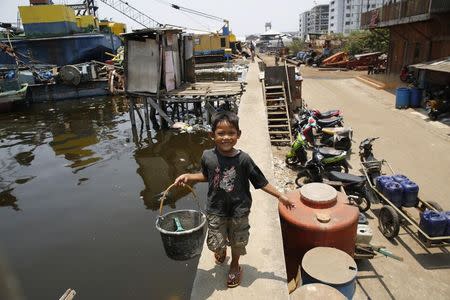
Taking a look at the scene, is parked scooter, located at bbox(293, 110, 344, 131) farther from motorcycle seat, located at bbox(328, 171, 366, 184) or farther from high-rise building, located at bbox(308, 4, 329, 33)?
high-rise building, located at bbox(308, 4, 329, 33)

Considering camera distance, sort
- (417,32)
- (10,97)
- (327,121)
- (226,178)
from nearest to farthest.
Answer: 1. (226,178)
2. (327,121)
3. (417,32)
4. (10,97)

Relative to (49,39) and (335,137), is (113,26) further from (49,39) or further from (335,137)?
(335,137)

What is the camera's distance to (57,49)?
3422 cm

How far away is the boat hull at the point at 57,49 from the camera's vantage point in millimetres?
33531

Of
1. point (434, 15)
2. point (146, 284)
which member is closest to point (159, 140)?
point (146, 284)

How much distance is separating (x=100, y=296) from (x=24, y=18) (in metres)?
36.8

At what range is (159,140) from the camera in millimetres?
16500

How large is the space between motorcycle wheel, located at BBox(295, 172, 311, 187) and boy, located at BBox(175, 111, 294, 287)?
5.02m

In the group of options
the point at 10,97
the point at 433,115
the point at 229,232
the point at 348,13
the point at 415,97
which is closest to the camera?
the point at 229,232

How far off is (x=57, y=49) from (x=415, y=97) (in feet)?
107

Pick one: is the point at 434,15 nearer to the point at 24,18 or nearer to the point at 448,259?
the point at 448,259

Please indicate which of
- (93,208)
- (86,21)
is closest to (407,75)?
(93,208)

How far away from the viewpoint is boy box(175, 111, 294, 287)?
345cm

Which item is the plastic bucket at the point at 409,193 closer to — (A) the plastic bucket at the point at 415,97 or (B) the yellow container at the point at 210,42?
(A) the plastic bucket at the point at 415,97
